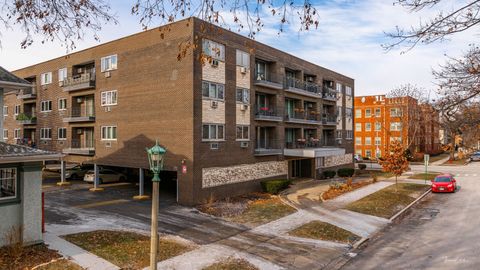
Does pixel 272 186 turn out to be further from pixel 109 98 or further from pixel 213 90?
pixel 109 98

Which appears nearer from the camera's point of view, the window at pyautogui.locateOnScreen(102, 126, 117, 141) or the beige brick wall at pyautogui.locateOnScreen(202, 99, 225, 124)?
the beige brick wall at pyautogui.locateOnScreen(202, 99, 225, 124)

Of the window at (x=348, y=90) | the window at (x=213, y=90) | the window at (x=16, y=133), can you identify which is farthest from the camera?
the window at (x=348, y=90)

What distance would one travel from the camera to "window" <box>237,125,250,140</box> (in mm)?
28547

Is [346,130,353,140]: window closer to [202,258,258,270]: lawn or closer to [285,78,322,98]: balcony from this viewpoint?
[285,78,322,98]: balcony

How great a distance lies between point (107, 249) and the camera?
45.6 feet

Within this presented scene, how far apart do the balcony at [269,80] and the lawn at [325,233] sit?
1476cm

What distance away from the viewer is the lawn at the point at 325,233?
1691cm

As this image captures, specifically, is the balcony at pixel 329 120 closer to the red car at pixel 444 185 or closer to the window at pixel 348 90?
the window at pixel 348 90

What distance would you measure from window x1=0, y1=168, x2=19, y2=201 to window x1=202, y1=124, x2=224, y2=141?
12.8 m

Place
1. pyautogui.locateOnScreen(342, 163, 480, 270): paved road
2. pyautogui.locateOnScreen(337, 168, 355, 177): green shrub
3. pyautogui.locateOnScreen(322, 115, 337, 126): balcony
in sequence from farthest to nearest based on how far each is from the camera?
pyautogui.locateOnScreen(322, 115, 337, 126): balcony
pyautogui.locateOnScreen(337, 168, 355, 177): green shrub
pyautogui.locateOnScreen(342, 163, 480, 270): paved road

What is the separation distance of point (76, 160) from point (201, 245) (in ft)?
73.9

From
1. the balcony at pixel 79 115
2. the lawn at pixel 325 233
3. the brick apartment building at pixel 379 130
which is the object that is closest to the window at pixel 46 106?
the balcony at pixel 79 115

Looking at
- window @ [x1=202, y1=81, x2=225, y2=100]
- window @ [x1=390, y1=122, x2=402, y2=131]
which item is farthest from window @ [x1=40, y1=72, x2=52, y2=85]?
window @ [x1=390, y1=122, x2=402, y2=131]

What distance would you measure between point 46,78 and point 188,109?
21.8 metres
